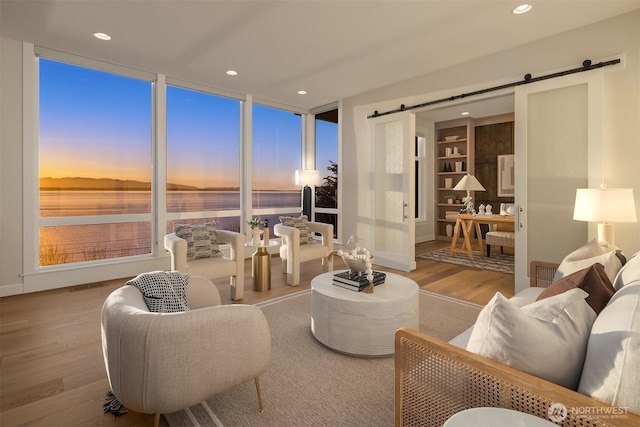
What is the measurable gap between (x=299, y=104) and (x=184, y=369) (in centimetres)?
571

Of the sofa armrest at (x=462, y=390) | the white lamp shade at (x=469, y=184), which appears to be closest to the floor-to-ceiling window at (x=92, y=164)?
the sofa armrest at (x=462, y=390)

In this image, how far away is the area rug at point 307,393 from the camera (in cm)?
169

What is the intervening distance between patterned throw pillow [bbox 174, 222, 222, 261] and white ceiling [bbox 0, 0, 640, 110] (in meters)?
2.14

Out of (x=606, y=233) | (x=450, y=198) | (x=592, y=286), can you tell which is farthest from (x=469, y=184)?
(x=592, y=286)

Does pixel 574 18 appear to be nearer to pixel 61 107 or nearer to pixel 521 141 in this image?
pixel 521 141

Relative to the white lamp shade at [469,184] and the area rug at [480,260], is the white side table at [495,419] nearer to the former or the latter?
the area rug at [480,260]

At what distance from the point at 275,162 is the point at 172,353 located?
17.1 ft

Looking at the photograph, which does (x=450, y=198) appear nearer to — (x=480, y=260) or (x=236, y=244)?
(x=480, y=260)

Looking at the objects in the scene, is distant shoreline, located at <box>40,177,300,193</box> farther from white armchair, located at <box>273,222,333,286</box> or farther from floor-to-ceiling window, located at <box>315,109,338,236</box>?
floor-to-ceiling window, located at <box>315,109,338,236</box>

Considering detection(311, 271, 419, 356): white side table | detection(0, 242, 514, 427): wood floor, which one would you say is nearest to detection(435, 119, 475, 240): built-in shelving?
detection(0, 242, 514, 427): wood floor

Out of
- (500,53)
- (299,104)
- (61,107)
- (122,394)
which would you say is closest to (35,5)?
(61,107)

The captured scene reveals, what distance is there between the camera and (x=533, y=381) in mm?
968

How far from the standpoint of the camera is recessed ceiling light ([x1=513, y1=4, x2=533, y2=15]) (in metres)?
2.93

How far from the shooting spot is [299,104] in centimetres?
632
